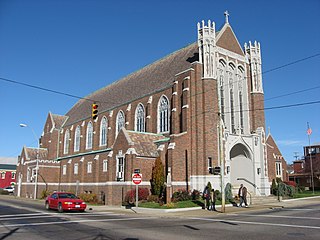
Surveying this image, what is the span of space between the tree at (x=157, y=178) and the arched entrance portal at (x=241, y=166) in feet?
29.6

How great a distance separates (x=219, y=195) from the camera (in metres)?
27.5

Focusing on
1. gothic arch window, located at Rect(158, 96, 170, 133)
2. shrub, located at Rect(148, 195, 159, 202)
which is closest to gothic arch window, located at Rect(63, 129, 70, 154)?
gothic arch window, located at Rect(158, 96, 170, 133)

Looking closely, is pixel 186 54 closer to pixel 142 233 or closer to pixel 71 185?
pixel 71 185

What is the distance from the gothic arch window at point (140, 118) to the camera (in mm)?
38875

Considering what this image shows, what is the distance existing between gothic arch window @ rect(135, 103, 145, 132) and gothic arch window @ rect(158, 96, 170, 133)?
11.9 feet

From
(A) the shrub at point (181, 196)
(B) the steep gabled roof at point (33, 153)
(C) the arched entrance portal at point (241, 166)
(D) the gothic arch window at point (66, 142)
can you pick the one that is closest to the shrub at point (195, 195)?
(A) the shrub at point (181, 196)

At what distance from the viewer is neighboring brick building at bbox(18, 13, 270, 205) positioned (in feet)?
97.1

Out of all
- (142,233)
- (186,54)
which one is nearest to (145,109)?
(186,54)

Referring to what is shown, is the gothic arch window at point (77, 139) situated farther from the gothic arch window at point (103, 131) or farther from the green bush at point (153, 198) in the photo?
the green bush at point (153, 198)

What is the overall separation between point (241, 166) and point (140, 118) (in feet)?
43.8

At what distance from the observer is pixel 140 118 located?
39438 mm

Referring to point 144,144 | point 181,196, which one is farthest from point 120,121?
point 181,196

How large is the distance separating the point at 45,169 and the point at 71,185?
21.9 feet

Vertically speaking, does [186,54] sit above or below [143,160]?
above
